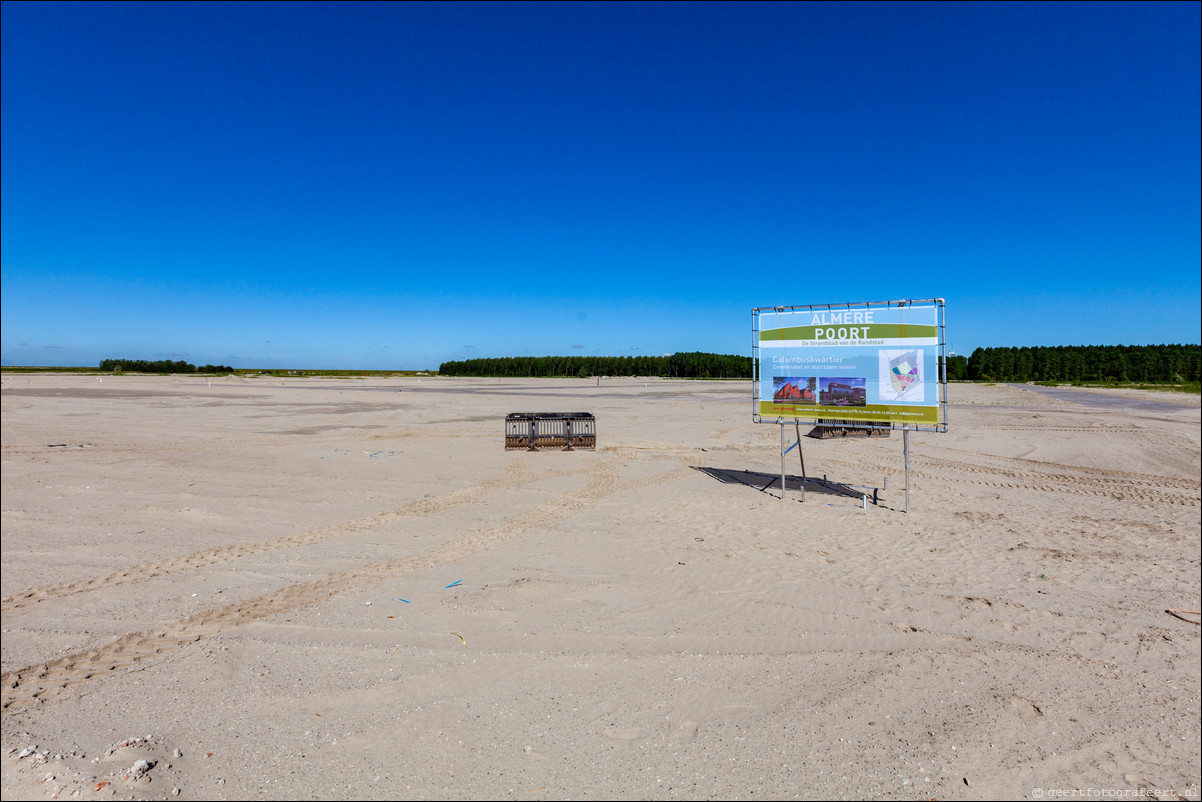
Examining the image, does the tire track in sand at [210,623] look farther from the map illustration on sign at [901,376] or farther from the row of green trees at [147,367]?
the row of green trees at [147,367]

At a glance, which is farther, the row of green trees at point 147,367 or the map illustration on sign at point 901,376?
the row of green trees at point 147,367

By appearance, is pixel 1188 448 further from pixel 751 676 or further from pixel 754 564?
pixel 751 676

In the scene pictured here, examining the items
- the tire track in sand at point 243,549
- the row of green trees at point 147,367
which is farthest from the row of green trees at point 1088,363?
the row of green trees at point 147,367

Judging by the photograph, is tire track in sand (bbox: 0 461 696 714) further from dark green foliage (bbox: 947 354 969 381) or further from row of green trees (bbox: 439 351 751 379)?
dark green foliage (bbox: 947 354 969 381)

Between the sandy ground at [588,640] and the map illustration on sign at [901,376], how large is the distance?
8.10 ft

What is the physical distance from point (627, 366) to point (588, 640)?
110703 mm

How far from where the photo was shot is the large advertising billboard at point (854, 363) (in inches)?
411

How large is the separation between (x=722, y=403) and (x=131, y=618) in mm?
37235

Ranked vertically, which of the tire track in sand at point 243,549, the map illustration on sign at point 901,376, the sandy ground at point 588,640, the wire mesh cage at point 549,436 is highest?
the map illustration on sign at point 901,376

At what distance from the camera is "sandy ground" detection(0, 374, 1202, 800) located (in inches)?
150

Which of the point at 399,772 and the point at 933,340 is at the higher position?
the point at 933,340

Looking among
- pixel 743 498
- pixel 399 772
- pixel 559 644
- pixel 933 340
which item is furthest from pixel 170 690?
pixel 933 340

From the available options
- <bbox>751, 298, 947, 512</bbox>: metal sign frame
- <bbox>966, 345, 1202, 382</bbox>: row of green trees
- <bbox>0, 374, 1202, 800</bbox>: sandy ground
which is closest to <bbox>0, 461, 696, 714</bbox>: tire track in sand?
<bbox>0, 374, 1202, 800</bbox>: sandy ground

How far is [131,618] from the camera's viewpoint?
5.78m
